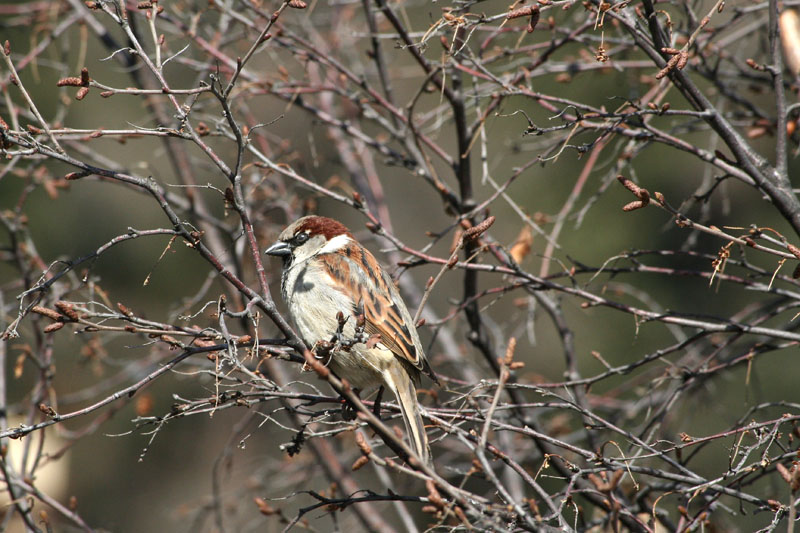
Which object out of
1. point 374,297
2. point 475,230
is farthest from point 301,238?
point 475,230

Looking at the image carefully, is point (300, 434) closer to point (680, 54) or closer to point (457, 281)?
point (680, 54)

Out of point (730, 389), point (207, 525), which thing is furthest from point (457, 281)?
point (207, 525)

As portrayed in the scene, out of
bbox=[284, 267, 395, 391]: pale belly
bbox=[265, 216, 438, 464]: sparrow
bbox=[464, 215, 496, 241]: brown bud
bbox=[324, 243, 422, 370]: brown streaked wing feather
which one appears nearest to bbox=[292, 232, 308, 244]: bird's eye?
bbox=[265, 216, 438, 464]: sparrow

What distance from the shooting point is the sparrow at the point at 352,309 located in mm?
3273

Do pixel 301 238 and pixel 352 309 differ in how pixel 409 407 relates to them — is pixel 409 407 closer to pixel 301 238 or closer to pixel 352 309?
pixel 352 309

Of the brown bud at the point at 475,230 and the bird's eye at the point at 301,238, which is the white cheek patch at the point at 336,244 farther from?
the brown bud at the point at 475,230

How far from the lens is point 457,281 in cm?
866

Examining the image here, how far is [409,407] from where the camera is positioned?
116 inches

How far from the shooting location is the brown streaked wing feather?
330cm

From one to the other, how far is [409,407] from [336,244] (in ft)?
3.77

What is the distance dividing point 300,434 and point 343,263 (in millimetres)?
1082

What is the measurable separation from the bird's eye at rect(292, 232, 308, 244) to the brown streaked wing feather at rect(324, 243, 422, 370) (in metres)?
0.22

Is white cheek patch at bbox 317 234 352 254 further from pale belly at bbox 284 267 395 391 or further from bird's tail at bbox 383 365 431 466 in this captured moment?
bird's tail at bbox 383 365 431 466

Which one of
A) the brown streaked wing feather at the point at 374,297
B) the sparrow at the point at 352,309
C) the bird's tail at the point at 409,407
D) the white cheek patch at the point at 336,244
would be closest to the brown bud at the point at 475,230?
the bird's tail at the point at 409,407
